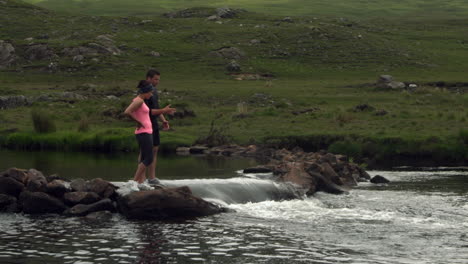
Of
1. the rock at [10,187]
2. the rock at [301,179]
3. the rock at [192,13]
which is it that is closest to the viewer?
the rock at [10,187]

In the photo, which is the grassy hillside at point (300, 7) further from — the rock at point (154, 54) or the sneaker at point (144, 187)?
the sneaker at point (144, 187)

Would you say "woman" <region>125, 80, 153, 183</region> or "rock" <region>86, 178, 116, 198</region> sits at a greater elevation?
"woman" <region>125, 80, 153, 183</region>

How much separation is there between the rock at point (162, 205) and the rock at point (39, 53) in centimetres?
7435

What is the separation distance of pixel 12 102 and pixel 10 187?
4041cm

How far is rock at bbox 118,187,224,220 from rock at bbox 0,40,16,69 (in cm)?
7407

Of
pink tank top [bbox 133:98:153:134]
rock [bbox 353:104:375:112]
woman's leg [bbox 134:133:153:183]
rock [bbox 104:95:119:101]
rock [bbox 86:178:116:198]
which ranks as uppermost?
pink tank top [bbox 133:98:153:134]

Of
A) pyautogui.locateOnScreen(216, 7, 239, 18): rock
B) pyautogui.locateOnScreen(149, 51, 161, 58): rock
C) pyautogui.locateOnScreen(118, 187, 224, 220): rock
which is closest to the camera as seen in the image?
pyautogui.locateOnScreen(118, 187, 224, 220): rock

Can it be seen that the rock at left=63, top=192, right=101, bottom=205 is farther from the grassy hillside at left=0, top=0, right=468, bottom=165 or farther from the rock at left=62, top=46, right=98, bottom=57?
the rock at left=62, top=46, right=98, bottom=57

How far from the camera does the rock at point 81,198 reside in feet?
84.5

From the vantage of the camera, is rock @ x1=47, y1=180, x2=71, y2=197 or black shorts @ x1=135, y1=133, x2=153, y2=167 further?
rock @ x1=47, y1=180, x2=71, y2=197

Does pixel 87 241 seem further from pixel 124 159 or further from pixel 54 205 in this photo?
pixel 124 159

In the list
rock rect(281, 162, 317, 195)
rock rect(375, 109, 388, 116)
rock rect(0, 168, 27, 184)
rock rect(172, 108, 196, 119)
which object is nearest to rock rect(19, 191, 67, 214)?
rock rect(0, 168, 27, 184)

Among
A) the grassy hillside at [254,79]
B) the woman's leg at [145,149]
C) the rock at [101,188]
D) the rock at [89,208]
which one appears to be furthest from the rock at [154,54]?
the woman's leg at [145,149]

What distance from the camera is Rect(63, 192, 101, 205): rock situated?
25.8 metres
